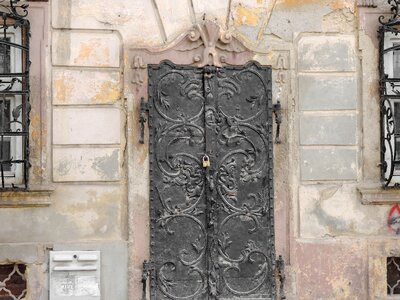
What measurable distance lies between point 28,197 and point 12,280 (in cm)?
77

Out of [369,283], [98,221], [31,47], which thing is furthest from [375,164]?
[31,47]

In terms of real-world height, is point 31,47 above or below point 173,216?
above

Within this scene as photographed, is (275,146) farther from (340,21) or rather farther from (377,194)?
(340,21)

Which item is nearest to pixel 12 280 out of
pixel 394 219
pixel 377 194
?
pixel 377 194

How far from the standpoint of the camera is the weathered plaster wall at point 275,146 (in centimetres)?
652

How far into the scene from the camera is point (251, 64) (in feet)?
22.4

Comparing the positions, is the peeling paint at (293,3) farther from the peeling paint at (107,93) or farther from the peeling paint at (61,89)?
the peeling paint at (61,89)

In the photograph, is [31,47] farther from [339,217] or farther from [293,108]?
[339,217]

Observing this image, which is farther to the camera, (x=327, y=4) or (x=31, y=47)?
(x=327, y=4)

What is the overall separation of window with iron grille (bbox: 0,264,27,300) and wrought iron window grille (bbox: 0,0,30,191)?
0.73m

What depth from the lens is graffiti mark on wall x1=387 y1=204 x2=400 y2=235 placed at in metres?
6.92

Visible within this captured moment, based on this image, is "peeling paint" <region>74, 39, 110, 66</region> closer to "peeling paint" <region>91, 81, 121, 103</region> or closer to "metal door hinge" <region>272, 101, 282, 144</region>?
"peeling paint" <region>91, 81, 121, 103</region>

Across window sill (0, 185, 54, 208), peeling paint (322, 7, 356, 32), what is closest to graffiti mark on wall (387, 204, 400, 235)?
peeling paint (322, 7, 356, 32)

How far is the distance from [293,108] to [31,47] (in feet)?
8.01
